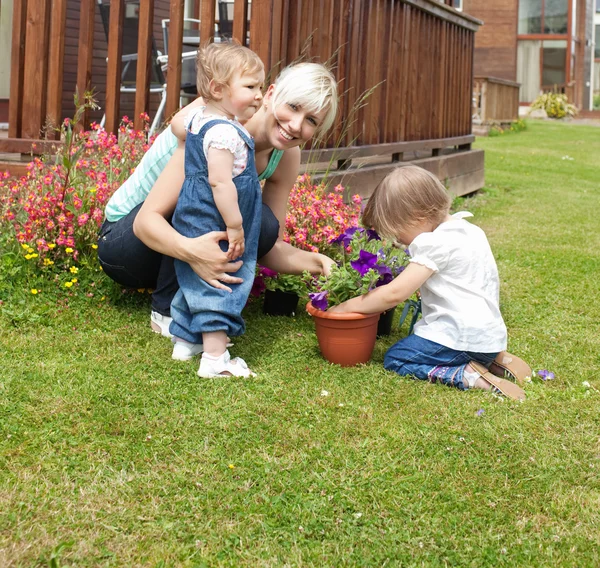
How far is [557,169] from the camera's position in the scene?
38.8 ft

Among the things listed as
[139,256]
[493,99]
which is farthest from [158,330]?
[493,99]

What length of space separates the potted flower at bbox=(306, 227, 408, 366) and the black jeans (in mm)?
358

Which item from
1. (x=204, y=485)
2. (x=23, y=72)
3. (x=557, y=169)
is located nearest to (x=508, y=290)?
(x=204, y=485)

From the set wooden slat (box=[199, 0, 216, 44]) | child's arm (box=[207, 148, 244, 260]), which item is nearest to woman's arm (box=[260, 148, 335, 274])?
child's arm (box=[207, 148, 244, 260])

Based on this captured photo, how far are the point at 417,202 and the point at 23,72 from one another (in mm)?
2889

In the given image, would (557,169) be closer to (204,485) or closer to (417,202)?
(417,202)

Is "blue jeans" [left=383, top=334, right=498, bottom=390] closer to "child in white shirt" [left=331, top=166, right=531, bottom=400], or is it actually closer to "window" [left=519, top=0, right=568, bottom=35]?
"child in white shirt" [left=331, top=166, right=531, bottom=400]

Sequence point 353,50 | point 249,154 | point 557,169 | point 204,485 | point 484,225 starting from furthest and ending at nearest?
point 557,169 → point 484,225 → point 353,50 → point 249,154 → point 204,485

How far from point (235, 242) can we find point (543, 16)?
101ft

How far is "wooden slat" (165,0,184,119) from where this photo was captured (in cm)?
450

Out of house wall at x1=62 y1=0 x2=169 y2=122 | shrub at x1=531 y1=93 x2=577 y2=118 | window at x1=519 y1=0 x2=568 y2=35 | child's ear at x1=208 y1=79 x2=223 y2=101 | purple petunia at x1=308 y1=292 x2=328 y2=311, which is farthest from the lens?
window at x1=519 y1=0 x2=568 y2=35

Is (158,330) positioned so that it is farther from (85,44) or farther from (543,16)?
(543,16)

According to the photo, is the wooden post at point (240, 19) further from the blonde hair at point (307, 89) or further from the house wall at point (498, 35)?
the house wall at point (498, 35)

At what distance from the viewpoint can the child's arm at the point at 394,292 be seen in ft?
9.66
